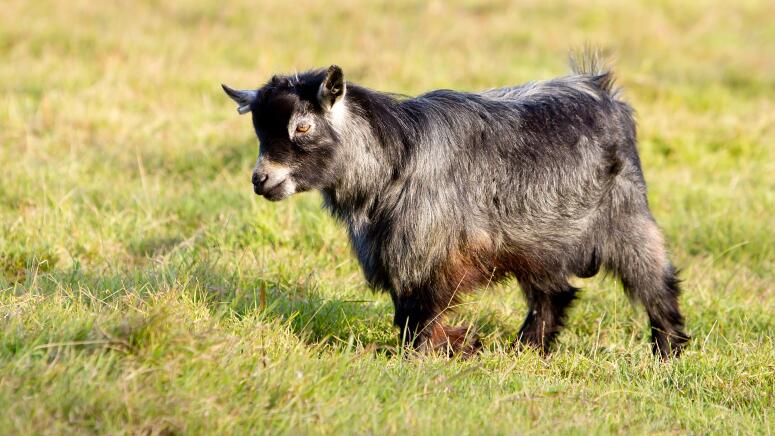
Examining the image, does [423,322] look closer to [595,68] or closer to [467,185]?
[467,185]

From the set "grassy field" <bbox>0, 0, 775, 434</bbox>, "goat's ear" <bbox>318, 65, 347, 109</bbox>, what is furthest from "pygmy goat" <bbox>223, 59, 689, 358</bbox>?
"grassy field" <bbox>0, 0, 775, 434</bbox>

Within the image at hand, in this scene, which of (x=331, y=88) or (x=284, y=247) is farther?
(x=284, y=247)

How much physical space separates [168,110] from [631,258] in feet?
19.1

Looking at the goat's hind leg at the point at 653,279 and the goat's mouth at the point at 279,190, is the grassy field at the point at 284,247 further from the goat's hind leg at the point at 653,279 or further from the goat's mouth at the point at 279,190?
the goat's mouth at the point at 279,190

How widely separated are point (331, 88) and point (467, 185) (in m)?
0.96

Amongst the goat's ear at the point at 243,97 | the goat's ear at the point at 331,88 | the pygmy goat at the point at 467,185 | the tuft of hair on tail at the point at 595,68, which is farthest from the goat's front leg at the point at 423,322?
the tuft of hair on tail at the point at 595,68

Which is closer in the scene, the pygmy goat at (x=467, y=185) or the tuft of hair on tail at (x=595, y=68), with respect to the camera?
the pygmy goat at (x=467, y=185)

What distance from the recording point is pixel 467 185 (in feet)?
18.9

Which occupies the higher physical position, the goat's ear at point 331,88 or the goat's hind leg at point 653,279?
the goat's ear at point 331,88

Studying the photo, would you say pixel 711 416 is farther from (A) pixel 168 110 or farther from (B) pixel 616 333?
(A) pixel 168 110

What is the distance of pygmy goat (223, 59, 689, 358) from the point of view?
5457mm

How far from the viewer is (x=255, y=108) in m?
5.46

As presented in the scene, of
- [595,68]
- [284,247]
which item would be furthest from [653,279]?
[284,247]

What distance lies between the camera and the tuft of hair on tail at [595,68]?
6555 millimetres
